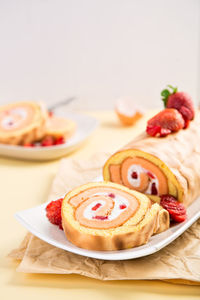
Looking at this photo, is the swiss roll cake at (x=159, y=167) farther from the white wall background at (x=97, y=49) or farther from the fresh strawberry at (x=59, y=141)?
the white wall background at (x=97, y=49)

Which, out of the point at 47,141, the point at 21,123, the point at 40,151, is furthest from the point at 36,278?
the point at 21,123

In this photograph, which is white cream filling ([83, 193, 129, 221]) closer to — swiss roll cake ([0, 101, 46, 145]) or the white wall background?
swiss roll cake ([0, 101, 46, 145])

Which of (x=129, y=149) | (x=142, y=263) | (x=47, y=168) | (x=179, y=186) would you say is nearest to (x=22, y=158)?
(x=47, y=168)

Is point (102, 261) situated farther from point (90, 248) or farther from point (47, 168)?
point (47, 168)

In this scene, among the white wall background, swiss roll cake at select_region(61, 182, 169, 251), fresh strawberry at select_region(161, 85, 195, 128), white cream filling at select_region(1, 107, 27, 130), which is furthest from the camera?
the white wall background

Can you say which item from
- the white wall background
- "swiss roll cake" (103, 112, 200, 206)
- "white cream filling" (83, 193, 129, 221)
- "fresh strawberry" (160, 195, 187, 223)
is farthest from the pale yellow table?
the white wall background
